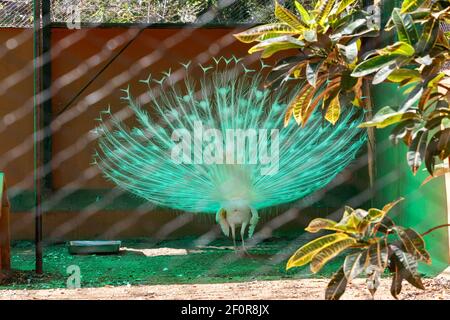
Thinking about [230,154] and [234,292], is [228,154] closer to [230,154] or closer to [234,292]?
[230,154]

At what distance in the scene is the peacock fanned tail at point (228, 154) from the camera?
7.58m

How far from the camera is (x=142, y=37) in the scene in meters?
8.45

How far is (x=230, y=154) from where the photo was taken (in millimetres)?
7523

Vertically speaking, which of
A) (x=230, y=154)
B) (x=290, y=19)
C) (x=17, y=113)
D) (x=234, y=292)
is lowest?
(x=234, y=292)

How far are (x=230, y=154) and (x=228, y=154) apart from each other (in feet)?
0.07

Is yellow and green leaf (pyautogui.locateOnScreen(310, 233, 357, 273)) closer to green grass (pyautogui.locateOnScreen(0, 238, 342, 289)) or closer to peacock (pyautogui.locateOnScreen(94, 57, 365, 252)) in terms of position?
green grass (pyautogui.locateOnScreen(0, 238, 342, 289))

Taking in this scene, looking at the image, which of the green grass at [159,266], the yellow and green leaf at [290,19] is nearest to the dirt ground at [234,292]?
the green grass at [159,266]

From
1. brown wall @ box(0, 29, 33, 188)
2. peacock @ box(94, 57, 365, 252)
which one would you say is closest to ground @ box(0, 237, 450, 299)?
peacock @ box(94, 57, 365, 252)

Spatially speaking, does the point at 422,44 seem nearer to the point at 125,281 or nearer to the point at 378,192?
the point at 125,281

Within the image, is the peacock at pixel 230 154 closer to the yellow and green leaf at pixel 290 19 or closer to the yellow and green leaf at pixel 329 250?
the yellow and green leaf at pixel 290 19

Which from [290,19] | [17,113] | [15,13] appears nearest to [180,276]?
[17,113]

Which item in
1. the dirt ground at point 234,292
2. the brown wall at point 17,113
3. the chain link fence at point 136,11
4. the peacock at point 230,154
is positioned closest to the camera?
the dirt ground at point 234,292

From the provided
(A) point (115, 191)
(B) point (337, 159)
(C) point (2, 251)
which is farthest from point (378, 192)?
(C) point (2, 251)

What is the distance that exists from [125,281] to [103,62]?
3186mm
